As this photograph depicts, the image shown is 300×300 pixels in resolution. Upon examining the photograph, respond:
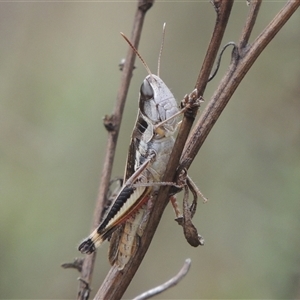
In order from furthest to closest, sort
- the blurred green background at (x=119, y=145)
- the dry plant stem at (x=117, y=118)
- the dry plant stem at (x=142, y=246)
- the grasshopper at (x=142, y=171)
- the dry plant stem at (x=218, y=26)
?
the blurred green background at (x=119, y=145), the dry plant stem at (x=117, y=118), the grasshopper at (x=142, y=171), the dry plant stem at (x=142, y=246), the dry plant stem at (x=218, y=26)

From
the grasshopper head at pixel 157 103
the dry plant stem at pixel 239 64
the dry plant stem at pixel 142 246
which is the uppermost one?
the grasshopper head at pixel 157 103

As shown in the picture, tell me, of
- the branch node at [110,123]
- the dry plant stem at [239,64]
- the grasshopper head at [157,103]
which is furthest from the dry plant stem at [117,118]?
the dry plant stem at [239,64]

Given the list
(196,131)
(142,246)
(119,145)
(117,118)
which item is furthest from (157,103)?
(119,145)

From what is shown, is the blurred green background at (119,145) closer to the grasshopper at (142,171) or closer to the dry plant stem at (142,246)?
the grasshopper at (142,171)

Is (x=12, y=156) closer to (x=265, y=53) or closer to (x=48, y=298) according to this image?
(x=48, y=298)

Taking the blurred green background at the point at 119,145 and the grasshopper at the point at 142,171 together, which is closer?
the grasshopper at the point at 142,171

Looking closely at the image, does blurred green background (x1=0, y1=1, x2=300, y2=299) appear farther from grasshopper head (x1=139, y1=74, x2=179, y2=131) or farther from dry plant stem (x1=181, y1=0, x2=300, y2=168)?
dry plant stem (x1=181, y1=0, x2=300, y2=168)

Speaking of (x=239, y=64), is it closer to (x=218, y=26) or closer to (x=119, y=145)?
(x=218, y=26)
